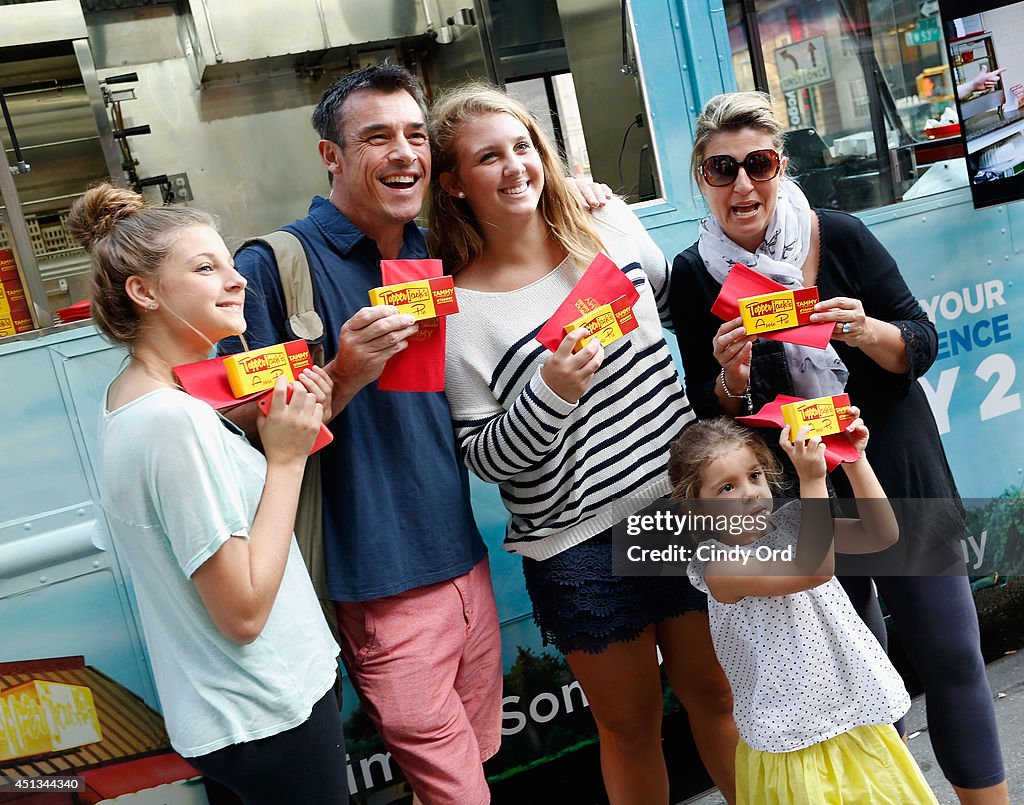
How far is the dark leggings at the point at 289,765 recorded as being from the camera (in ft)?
5.07

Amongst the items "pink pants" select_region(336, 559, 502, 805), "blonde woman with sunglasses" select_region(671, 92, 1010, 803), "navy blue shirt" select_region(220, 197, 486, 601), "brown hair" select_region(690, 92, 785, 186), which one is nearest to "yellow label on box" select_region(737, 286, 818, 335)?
"blonde woman with sunglasses" select_region(671, 92, 1010, 803)

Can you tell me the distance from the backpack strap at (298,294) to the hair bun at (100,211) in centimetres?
28

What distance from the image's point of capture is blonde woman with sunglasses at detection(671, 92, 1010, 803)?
2037 mm

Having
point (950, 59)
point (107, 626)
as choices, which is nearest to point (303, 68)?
point (950, 59)

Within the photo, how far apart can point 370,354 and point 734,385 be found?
795 millimetres

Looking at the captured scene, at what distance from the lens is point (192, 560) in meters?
1.46

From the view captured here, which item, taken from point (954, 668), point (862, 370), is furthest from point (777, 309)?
point (954, 668)

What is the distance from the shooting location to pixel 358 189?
1938 millimetres

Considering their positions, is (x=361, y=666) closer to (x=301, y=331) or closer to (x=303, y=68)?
(x=301, y=331)

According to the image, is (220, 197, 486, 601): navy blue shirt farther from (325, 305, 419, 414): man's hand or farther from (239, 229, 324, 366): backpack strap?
(325, 305, 419, 414): man's hand

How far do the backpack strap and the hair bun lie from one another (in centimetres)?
28

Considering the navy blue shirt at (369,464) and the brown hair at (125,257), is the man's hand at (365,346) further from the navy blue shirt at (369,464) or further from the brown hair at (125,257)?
the brown hair at (125,257)

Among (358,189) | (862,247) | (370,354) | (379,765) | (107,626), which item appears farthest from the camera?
(379,765)

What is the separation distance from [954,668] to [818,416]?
769 mm
